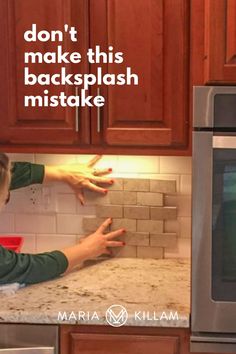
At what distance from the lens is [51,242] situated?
2594 millimetres

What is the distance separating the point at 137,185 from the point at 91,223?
24 cm

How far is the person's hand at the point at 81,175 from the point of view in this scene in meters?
2.53

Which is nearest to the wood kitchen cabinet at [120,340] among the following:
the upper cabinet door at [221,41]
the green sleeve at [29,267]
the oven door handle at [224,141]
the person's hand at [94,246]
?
A: the green sleeve at [29,267]

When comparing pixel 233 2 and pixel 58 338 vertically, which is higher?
pixel 233 2

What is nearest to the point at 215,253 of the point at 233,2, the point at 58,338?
the point at 58,338

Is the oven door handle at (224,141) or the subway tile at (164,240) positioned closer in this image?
the oven door handle at (224,141)

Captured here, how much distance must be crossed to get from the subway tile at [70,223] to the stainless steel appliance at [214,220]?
777 mm

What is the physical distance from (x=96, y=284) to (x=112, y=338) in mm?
301

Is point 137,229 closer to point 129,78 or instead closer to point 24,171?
point 24,171

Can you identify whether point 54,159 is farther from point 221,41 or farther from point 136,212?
point 221,41

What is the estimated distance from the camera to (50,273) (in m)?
2.25

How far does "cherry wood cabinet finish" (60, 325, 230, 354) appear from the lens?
197cm

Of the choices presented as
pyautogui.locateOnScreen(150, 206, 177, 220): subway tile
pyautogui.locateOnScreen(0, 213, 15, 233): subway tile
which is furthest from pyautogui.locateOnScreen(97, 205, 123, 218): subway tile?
pyautogui.locateOnScreen(0, 213, 15, 233): subway tile

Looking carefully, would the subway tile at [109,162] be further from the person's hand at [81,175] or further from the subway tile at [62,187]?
the subway tile at [62,187]
